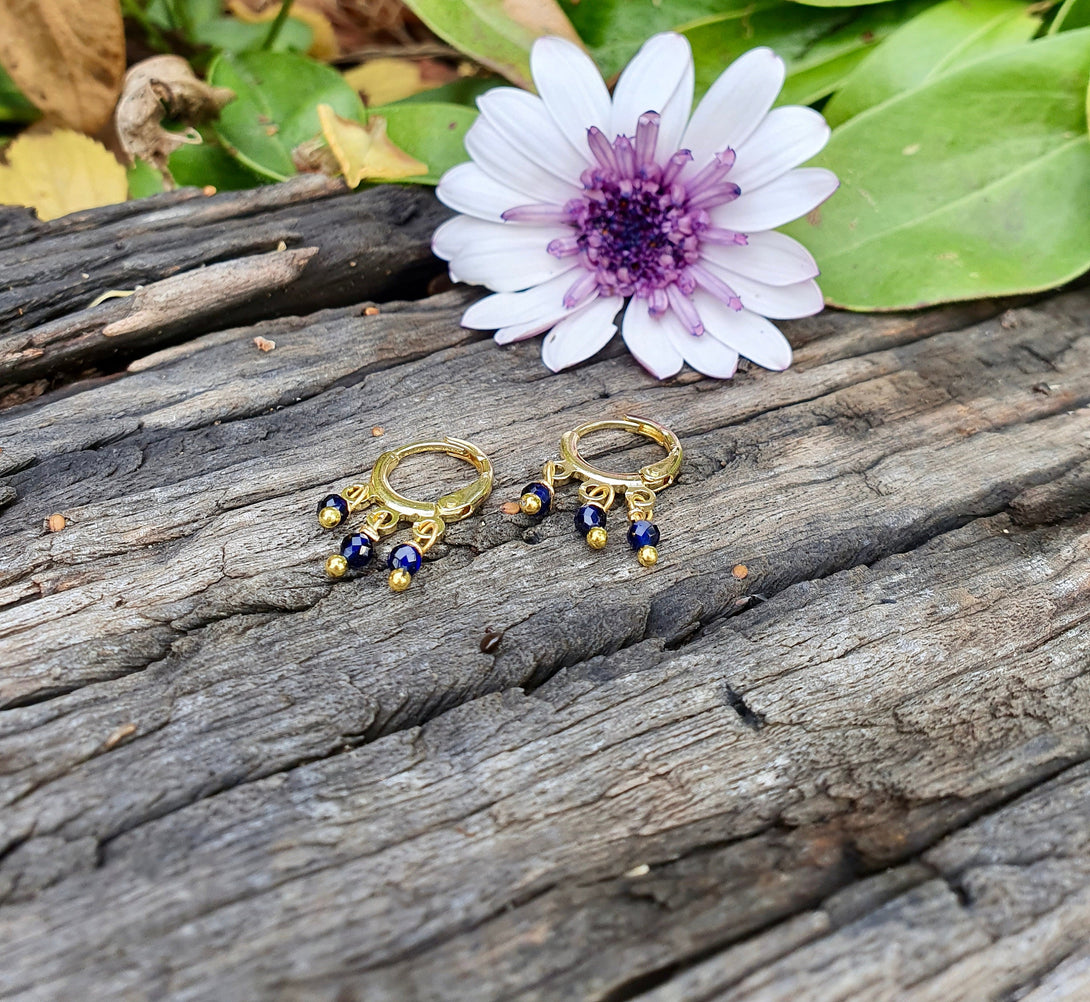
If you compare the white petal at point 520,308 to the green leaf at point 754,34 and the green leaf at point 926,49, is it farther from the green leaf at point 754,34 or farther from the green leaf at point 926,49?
the green leaf at point 926,49

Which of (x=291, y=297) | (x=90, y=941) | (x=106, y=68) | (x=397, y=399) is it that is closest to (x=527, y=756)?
(x=90, y=941)

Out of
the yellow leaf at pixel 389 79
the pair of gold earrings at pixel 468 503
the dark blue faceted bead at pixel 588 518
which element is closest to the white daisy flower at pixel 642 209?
the pair of gold earrings at pixel 468 503

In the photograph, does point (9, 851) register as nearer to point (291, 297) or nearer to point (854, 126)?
point (291, 297)

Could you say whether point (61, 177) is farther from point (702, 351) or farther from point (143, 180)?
point (702, 351)

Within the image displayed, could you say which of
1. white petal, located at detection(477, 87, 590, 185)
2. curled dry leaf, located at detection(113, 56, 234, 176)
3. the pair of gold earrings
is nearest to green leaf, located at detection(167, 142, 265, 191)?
curled dry leaf, located at detection(113, 56, 234, 176)

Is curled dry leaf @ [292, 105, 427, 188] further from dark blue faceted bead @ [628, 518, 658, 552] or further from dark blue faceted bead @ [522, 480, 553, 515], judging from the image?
dark blue faceted bead @ [628, 518, 658, 552]
